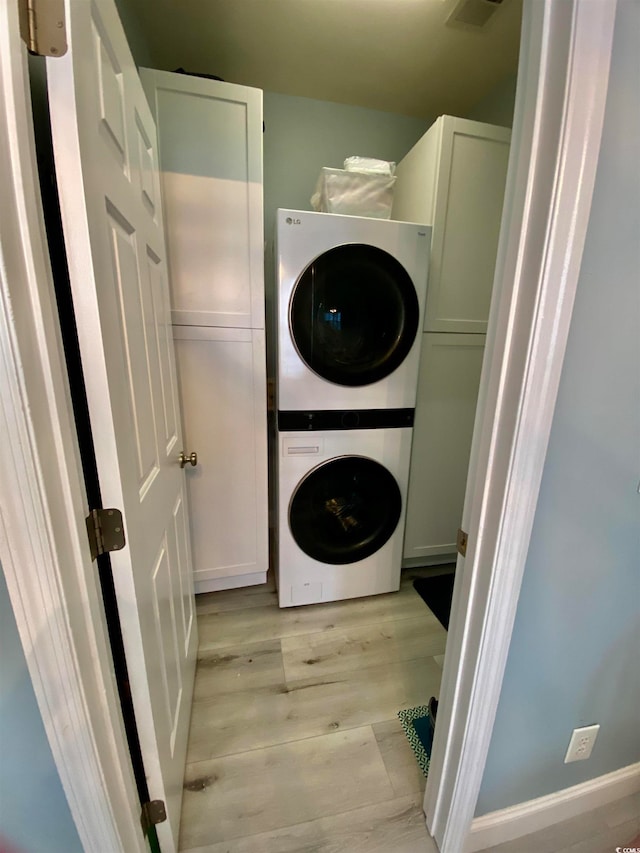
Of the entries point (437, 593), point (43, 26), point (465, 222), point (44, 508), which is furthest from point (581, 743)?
point (465, 222)

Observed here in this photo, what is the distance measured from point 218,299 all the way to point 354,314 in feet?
1.93

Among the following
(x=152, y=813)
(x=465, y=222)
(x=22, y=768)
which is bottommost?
(x=152, y=813)

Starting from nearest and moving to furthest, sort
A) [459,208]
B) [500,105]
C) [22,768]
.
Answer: [22,768] < [459,208] < [500,105]

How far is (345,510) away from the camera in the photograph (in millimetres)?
1696

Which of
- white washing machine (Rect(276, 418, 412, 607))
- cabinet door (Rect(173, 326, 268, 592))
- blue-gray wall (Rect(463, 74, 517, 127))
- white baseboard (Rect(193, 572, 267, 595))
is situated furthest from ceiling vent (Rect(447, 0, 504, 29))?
white baseboard (Rect(193, 572, 267, 595))

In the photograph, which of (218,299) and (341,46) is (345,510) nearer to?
(218,299)

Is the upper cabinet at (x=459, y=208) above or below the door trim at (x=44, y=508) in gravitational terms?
above

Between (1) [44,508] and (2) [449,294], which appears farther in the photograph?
(2) [449,294]

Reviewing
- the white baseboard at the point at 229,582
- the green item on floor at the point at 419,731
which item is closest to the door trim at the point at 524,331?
the green item on floor at the point at 419,731

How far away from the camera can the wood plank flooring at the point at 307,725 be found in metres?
0.99

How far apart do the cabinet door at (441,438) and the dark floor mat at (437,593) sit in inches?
6.3

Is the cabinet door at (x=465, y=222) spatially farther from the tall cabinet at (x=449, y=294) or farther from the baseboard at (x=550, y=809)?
the baseboard at (x=550, y=809)

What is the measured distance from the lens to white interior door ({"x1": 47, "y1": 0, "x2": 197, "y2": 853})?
1.67 ft

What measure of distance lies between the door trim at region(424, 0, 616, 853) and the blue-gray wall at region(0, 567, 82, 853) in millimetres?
834
